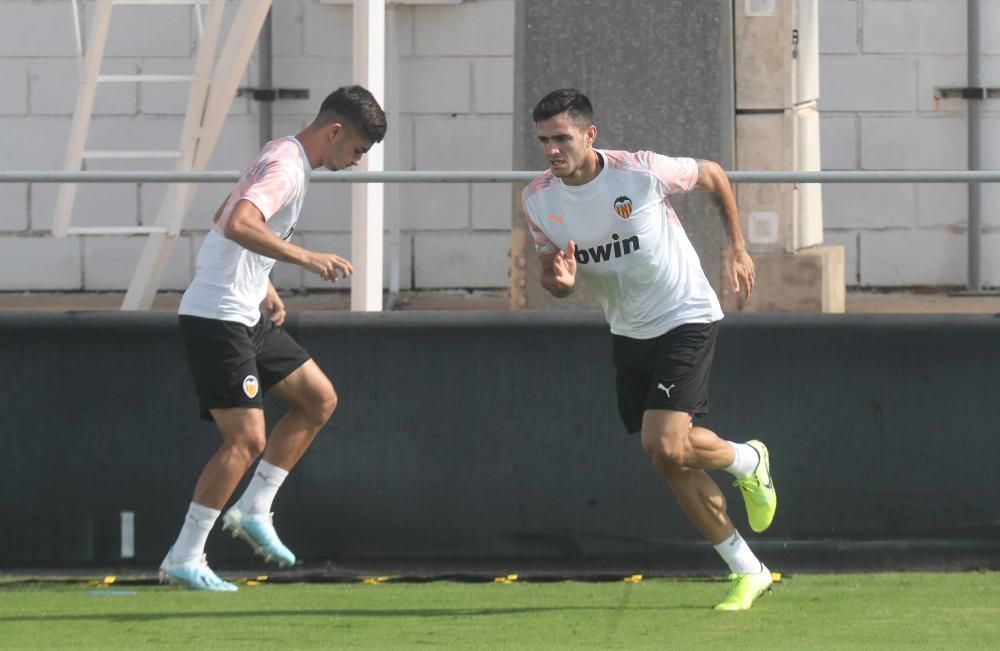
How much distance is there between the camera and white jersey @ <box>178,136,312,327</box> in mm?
6988

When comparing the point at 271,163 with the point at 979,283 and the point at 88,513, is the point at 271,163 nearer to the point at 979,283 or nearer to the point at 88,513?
the point at 88,513

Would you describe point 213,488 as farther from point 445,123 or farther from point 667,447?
point 445,123

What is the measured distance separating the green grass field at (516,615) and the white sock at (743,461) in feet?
1.73

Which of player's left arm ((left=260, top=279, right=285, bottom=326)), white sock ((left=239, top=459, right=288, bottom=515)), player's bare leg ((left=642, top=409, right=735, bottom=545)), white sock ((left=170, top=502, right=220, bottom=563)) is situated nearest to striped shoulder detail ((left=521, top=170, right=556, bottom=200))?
player's bare leg ((left=642, top=409, right=735, bottom=545))

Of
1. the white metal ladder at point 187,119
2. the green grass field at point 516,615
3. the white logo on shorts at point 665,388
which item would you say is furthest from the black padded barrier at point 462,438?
the white metal ladder at point 187,119

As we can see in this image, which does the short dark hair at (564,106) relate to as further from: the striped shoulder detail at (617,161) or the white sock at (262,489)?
the white sock at (262,489)

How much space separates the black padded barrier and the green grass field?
230 mm

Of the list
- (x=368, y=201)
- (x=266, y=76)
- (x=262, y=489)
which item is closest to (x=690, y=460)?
(x=262, y=489)

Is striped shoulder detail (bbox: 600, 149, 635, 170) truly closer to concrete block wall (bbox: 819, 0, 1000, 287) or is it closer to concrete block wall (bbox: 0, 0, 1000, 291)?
concrete block wall (bbox: 0, 0, 1000, 291)

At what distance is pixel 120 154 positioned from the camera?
1001 cm

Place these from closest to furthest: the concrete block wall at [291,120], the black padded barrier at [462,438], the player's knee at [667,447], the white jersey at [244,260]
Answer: the player's knee at [667,447] → the white jersey at [244,260] → the black padded barrier at [462,438] → the concrete block wall at [291,120]

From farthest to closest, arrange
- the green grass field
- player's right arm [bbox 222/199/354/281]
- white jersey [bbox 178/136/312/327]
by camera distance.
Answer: white jersey [bbox 178/136/312/327] < player's right arm [bbox 222/199/354/281] < the green grass field

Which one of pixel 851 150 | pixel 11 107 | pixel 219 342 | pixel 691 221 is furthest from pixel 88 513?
pixel 851 150

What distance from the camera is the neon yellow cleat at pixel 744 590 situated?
22.4 feet
